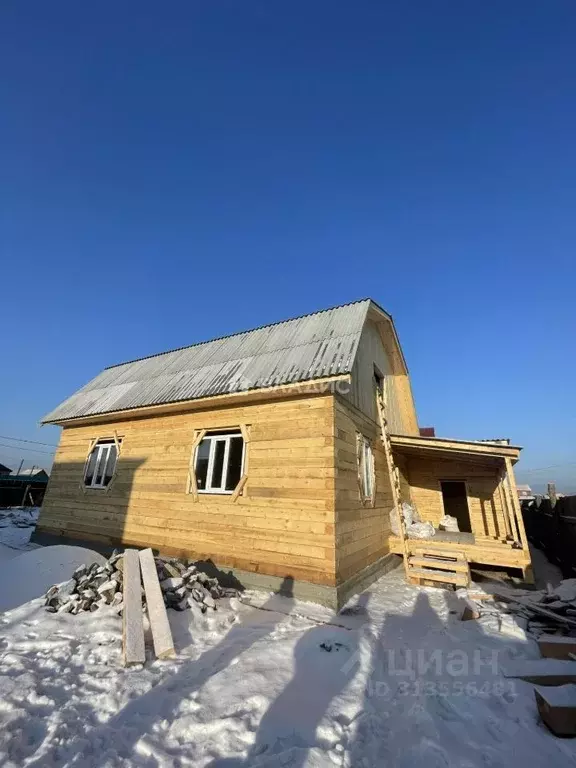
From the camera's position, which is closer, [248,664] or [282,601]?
[248,664]

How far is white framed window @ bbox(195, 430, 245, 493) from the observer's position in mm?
8922

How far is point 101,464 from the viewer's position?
12148 mm

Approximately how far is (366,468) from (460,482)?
26.3 ft

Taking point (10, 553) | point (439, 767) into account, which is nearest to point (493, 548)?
point (439, 767)

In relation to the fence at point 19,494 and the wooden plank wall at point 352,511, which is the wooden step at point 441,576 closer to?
the wooden plank wall at point 352,511

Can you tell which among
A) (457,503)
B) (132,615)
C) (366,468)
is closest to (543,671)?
(132,615)

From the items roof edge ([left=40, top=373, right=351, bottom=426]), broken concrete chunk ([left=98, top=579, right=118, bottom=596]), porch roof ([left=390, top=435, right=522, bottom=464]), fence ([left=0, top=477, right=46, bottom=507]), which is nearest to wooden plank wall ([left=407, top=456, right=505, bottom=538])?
porch roof ([left=390, top=435, right=522, bottom=464])

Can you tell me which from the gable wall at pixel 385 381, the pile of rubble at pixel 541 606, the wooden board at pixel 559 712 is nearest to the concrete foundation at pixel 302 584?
the pile of rubble at pixel 541 606

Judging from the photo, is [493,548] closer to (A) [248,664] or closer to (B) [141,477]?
(A) [248,664]

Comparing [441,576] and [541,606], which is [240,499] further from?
[541,606]

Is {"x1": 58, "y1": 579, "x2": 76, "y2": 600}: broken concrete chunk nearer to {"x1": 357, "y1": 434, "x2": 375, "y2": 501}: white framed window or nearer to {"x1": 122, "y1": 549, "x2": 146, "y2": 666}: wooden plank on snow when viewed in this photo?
{"x1": 122, "y1": 549, "x2": 146, "y2": 666}: wooden plank on snow

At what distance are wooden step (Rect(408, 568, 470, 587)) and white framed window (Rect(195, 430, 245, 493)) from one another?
5.08 meters

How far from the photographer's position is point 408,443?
11.4m

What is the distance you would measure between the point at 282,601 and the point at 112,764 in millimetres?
4486
